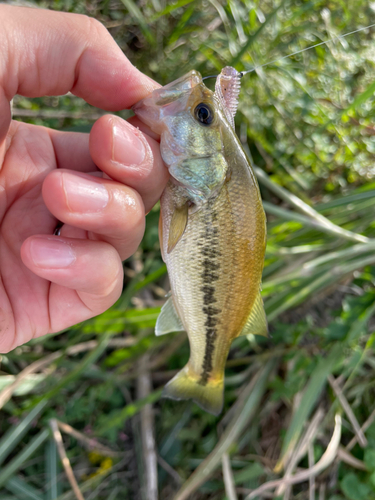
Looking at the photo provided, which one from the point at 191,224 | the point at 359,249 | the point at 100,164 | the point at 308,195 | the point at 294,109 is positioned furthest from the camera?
the point at 308,195

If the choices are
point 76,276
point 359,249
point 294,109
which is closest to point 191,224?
point 76,276

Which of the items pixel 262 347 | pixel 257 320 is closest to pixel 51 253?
→ pixel 257 320

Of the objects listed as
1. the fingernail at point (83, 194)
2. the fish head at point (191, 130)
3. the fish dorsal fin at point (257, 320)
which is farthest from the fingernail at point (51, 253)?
the fish dorsal fin at point (257, 320)

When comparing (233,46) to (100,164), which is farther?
(233,46)

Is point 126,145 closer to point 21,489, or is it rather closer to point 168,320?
point 168,320

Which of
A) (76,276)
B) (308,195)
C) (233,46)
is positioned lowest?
(308,195)

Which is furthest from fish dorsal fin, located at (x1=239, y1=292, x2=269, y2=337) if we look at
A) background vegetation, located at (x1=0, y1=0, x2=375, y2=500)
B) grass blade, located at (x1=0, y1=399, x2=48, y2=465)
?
grass blade, located at (x1=0, y1=399, x2=48, y2=465)

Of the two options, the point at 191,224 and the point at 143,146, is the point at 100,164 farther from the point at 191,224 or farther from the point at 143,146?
the point at 191,224
